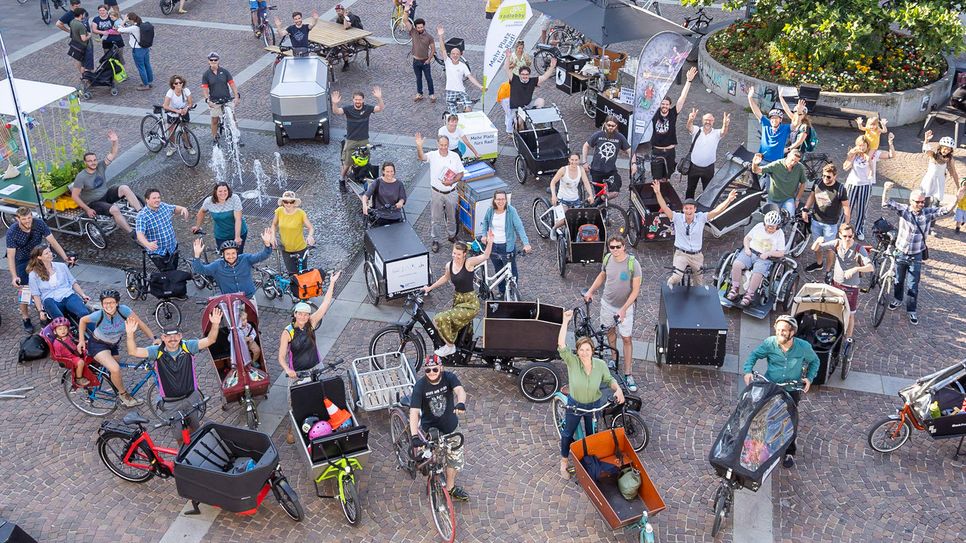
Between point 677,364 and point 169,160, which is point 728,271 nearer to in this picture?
point 677,364

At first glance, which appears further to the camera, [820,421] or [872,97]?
[872,97]

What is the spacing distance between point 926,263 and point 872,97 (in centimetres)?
554

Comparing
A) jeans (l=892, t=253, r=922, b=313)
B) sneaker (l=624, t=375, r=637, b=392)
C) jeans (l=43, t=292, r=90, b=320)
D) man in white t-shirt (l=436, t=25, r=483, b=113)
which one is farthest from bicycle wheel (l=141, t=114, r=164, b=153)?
jeans (l=892, t=253, r=922, b=313)

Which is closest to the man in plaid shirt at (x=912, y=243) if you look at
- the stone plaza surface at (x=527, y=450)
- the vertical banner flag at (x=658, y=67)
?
the stone plaza surface at (x=527, y=450)

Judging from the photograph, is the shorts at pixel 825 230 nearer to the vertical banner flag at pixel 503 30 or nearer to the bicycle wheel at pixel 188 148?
the vertical banner flag at pixel 503 30

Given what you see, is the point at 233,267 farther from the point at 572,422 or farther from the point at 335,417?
the point at 572,422

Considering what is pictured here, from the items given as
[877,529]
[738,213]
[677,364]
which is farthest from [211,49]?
[877,529]

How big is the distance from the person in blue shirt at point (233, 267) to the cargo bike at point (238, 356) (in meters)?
0.61

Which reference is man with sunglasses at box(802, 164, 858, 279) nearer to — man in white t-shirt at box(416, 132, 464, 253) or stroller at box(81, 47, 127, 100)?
man in white t-shirt at box(416, 132, 464, 253)

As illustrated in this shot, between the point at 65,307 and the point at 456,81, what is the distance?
911cm

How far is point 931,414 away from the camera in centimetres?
1014

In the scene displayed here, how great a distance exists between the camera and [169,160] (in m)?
17.4

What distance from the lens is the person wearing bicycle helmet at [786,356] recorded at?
978 cm

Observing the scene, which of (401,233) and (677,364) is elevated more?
(401,233)
